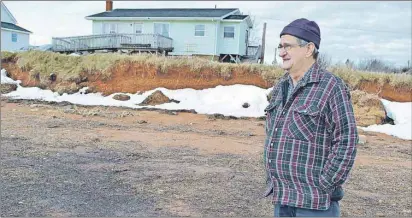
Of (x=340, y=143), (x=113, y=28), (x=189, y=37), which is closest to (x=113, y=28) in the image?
(x=113, y=28)

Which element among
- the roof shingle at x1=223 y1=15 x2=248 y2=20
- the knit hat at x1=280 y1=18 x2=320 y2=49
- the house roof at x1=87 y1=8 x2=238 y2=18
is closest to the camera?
the knit hat at x1=280 y1=18 x2=320 y2=49

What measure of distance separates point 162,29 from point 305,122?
27.0 metres

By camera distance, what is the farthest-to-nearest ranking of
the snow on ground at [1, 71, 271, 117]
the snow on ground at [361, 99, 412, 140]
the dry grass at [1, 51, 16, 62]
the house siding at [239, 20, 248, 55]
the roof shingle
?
the house siding at [239, 20, 248, 55] < the roof shingle < the dry grass at [1, 51, 16, 62] < the snow on ground at [1, 71, 271, 117] < the snow on ground at [361, 99, 412, 140]

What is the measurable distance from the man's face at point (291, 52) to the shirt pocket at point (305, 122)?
244 millimetres

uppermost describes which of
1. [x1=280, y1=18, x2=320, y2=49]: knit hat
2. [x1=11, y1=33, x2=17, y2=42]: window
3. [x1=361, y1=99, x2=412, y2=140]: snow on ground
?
[x1=11, y1=33, x2=17, y2=42]: window

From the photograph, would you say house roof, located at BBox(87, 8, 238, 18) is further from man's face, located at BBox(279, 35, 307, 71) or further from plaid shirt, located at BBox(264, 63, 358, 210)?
plaid shirt, located at BBox(264, 63, 358, 210)

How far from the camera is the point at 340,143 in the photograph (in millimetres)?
2016

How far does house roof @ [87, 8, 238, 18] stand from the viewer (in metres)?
28.0

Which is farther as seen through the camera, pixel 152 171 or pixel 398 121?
pixel 398 121

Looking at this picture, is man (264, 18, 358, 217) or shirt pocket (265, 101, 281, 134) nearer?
man (264, 18, 358, 217)

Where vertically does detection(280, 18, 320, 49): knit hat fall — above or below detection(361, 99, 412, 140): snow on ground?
above

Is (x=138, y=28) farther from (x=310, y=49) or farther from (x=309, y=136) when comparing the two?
(x=309, y=136)

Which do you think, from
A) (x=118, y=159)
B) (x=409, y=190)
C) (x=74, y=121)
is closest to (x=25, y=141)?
(x=118, y=159)

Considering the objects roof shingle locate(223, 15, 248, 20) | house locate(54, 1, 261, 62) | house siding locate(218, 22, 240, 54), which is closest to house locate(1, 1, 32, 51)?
house locate(54, 1, 261, 62)
